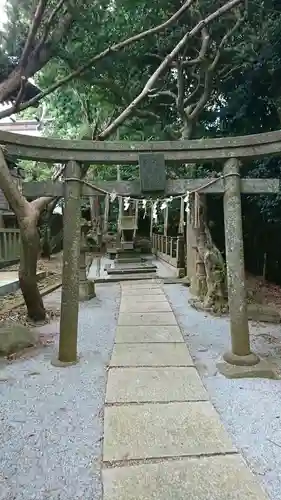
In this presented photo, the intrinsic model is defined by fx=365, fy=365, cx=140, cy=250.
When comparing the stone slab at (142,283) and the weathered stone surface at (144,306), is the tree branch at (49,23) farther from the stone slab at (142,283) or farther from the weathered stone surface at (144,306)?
the stone slab at (142,283)

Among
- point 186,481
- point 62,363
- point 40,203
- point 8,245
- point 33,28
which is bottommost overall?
point 62,363

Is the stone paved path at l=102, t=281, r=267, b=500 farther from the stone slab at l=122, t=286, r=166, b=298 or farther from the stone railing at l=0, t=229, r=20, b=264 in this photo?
the stone railing at l=0, t=229, r=20, b=264

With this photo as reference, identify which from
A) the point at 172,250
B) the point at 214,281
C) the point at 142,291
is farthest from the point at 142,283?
the point at 214,281

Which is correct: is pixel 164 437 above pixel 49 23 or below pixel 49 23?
below

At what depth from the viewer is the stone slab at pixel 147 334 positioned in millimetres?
4828

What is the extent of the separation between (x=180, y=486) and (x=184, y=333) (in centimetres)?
331

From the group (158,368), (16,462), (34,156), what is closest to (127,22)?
(34,156)

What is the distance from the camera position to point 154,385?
11.2 ft

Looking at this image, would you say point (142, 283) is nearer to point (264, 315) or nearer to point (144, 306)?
point (144, 306)

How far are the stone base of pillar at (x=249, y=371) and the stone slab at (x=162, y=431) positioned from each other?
76 cm

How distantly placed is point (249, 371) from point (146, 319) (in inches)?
93.3

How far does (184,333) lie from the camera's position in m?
5.29

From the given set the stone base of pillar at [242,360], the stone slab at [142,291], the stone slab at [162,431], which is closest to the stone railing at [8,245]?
the stone slab at [142,291]

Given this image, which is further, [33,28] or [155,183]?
[33,28]
